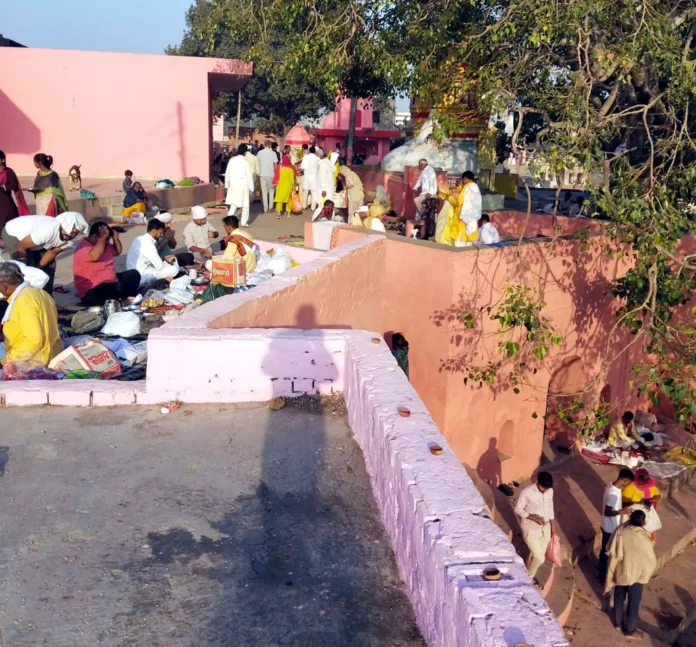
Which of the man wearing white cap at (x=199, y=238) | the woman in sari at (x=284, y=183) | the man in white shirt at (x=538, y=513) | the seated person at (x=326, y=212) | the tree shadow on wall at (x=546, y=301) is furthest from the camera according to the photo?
the woman in sari at (x=284, y=183)

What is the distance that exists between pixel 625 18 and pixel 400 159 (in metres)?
9.27

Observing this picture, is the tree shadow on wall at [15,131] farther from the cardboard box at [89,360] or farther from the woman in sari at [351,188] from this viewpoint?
the cardboard box at [89,360]

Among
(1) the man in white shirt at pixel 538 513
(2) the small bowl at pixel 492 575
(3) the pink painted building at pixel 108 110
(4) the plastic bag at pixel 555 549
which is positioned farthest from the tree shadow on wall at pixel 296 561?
(3) the pink painted building at pixel 108 110

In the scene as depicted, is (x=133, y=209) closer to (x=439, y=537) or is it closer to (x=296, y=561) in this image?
(x=296, y=561)

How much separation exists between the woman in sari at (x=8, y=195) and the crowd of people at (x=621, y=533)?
675cm

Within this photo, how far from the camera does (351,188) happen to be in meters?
14.1

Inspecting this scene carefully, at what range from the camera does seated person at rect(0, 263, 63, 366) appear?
220 inches

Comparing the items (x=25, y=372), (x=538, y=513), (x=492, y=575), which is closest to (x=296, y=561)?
(x=492, y=575)

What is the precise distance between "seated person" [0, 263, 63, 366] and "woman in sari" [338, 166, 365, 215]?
8784mm

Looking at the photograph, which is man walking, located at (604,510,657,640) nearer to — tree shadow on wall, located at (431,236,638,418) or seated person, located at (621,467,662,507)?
seated person, located at (621,467,662,507)

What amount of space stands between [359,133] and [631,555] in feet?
104

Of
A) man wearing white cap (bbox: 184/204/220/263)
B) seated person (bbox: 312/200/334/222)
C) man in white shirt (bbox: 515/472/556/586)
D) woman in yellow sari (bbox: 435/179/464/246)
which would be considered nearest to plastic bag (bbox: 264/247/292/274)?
man wearing white cap (bbox: 184/204/220/263)

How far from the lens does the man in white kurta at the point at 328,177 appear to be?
1395cm

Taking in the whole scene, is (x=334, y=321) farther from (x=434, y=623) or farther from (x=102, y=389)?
(x=434, y=623)
